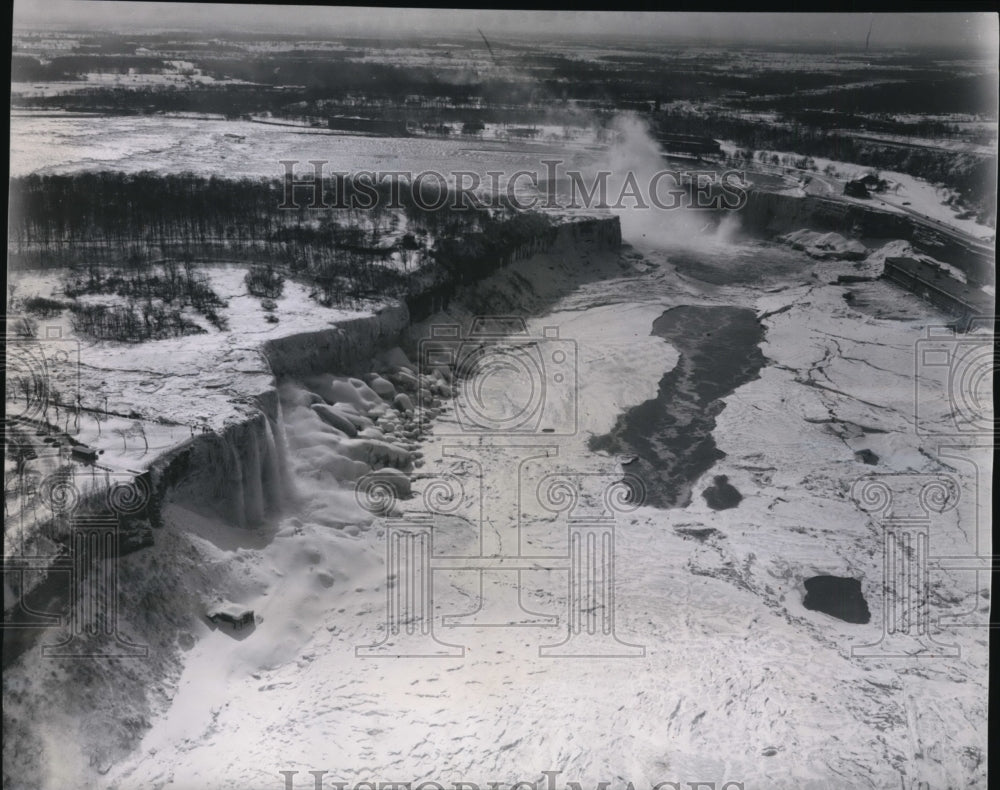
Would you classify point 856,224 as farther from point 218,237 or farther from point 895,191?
point 218,237

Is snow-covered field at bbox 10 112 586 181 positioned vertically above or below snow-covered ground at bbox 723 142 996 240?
above

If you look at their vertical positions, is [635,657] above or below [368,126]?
below

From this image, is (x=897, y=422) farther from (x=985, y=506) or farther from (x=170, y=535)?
(x=170, y=535)

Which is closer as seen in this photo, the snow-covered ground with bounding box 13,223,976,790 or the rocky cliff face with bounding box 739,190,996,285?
the snow-covered ground with bounding box 13,223,976,790

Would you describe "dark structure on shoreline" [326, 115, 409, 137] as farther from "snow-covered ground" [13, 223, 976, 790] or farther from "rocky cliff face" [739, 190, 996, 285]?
"rocky cliff face" [739, 190, 996, 285]

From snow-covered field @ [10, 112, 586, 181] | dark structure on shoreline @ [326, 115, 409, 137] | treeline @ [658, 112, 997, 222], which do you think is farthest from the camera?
dark structure on shoreline @ [326, 115, 409, 137]

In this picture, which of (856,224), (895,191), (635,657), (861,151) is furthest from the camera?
(856,224)

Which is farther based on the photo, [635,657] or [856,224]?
[856,224]

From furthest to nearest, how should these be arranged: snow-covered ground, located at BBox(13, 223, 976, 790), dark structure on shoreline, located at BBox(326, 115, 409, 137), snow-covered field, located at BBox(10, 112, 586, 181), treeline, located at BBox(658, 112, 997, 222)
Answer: dark structure on shoreline, located at BBox(326, 115, 409, 137) < snow-covered field, located at BBox(10, 112, 586, 181) < treeline, located at BBox(658, 112, 997, 222) < snow-covered ground, located at BBox(13, 223, 976, 790)

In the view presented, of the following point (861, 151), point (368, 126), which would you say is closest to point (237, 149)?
point (368, 126)

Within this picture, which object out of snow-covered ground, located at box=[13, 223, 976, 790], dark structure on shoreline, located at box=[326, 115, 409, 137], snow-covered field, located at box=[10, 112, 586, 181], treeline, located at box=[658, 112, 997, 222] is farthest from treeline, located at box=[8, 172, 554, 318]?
treeline, located at box=[658, 112, 997, 222]

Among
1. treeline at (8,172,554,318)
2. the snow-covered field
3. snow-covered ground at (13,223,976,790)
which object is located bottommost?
snow-covered ground at (13,223,976,790)
